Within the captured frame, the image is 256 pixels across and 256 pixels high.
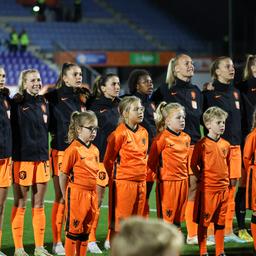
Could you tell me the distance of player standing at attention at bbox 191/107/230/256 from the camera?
640 centimetres

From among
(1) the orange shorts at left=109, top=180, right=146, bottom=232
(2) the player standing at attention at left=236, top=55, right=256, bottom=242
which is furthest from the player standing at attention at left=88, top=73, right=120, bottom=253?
(2) the player standing at attention at left=236, top=55, right=256, bottom=242

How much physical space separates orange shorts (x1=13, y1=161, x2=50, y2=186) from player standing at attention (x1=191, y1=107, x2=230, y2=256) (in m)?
1.29

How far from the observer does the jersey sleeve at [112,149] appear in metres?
6.19

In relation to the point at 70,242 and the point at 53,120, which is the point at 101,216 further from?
the point at 70,242

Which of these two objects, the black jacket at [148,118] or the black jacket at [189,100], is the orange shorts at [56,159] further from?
the black jacket at [189,100]

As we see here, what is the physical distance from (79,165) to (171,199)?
39.5 inches

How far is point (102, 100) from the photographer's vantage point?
6.93 metres

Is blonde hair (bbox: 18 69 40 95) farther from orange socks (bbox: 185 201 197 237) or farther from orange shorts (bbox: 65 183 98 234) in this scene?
orange socks (bbox: 185 201 197 237)

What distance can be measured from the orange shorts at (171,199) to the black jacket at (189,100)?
0.77 meters

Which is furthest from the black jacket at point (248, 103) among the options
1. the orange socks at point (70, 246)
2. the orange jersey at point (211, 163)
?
the orange socks at point (70, 246)

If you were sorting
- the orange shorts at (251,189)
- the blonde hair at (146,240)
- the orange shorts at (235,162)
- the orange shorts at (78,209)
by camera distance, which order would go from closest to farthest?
the blonde hair at (146,240) → the orange shorts at (78,209) → the orange shorts at (251,189) → the orange shorts at (235,162)

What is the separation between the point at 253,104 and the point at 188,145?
1.32 metres

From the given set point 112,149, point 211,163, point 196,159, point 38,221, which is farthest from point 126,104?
point 38,221

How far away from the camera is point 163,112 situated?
648 centimetres
